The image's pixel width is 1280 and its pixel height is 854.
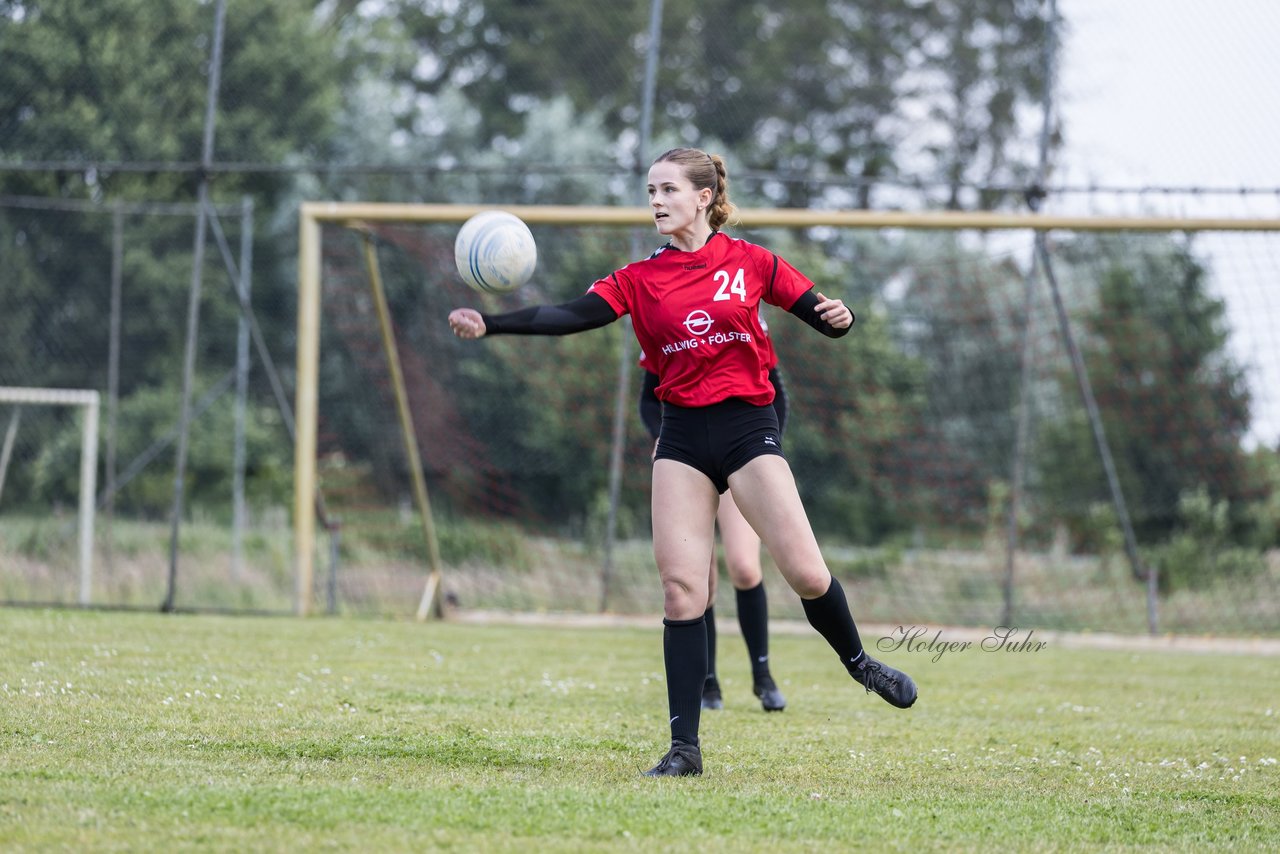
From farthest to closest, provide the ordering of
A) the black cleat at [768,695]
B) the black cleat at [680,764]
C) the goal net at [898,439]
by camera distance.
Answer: the goal net at [898,439], the black cleat at [768,695], the black cleat at [680,764]

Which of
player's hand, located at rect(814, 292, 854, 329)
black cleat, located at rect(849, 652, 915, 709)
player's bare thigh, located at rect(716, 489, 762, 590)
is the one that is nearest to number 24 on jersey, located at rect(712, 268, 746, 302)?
player's hand, located at rect(814, 292, 854, 329)

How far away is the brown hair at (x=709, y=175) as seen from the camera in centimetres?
475

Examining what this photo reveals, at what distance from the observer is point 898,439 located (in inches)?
559

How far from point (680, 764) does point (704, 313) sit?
4.80ft

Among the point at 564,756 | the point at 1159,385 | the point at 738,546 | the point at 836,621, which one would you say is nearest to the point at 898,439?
the point at 1159,385

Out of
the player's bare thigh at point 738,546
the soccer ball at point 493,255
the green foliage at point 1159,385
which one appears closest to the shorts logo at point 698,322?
the soccer ball at point 493,255

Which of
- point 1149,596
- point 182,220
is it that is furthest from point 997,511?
point 182,220

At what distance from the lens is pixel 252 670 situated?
263 inches

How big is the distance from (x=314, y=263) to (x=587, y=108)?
310 inches

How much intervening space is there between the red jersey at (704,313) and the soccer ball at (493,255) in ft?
1.14

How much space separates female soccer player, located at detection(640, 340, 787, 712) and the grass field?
0.14 m

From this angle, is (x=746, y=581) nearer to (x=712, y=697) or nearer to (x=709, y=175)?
(x=712, y=697)

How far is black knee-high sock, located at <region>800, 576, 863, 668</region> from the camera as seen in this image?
4691 millimetres

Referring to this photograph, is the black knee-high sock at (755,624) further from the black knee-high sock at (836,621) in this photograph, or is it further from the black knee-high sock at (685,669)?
the black knee-high sock at (685,669)
